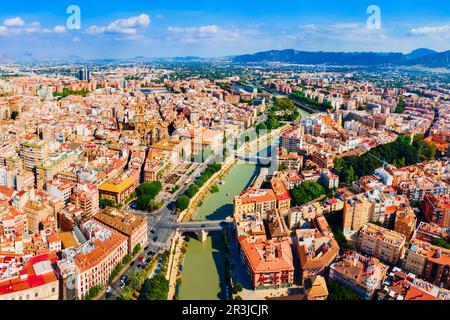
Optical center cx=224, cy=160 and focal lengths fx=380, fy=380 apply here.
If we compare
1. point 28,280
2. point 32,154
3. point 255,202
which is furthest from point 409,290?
point 32,154

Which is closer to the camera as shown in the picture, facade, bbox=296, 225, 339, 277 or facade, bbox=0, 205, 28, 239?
facade, bbox=296, 225, 339, 277

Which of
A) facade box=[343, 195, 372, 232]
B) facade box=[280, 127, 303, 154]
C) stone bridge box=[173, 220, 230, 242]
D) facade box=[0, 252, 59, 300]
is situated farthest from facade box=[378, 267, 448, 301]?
facade box=[280, 127, 303, 154]

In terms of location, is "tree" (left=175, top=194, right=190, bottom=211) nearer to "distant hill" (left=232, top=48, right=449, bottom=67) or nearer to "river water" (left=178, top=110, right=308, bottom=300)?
"river water" (left=178, top=110, right=308, bottom=300)

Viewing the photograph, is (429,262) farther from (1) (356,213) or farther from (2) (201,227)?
(2) (201,227)

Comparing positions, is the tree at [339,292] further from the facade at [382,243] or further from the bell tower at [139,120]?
the bell tower at [139,120]

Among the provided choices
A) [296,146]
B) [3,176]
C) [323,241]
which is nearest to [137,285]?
[323,241]

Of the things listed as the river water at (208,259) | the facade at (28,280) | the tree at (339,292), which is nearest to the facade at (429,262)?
the tree at (339,292)

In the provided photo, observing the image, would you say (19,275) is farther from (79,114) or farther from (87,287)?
(79,114)
